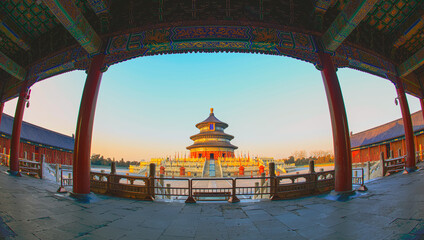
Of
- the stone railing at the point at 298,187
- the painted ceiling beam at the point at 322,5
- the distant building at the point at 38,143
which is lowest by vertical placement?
the stone railing at the point at 298,187

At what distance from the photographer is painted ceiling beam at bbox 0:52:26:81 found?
9102mm

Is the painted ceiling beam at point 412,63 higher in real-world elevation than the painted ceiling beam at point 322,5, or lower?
lower

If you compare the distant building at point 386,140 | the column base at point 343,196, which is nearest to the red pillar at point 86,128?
the column base at point 343,196

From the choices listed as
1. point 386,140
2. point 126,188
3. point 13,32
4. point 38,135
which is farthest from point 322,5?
point 38,135

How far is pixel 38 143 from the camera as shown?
881 inches

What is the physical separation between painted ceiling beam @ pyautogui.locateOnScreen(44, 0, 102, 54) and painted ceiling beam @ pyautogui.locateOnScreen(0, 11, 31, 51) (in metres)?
3.96

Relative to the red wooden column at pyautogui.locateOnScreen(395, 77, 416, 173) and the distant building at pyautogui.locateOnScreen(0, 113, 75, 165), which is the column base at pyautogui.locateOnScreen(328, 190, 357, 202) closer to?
the red wooden column at pyautogui.locateOnScreen(395, 77, 416, 173)

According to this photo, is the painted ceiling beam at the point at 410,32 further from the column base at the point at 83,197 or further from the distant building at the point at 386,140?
the column base at the point at 83,197

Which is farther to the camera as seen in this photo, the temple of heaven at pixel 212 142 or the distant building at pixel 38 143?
the temple of heaven at pixel 212 142

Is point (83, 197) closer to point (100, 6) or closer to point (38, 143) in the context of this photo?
point (100, 6)

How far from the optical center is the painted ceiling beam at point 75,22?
561 centimetres

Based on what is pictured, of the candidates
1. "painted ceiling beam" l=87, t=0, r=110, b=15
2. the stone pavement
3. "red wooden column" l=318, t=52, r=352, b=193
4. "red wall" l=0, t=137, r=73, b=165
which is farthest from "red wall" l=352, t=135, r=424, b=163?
"red wall" l=0, t=137, r=73, b=165

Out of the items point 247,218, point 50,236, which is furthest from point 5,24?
point 247,218

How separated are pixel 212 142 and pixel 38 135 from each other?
1098 inches
